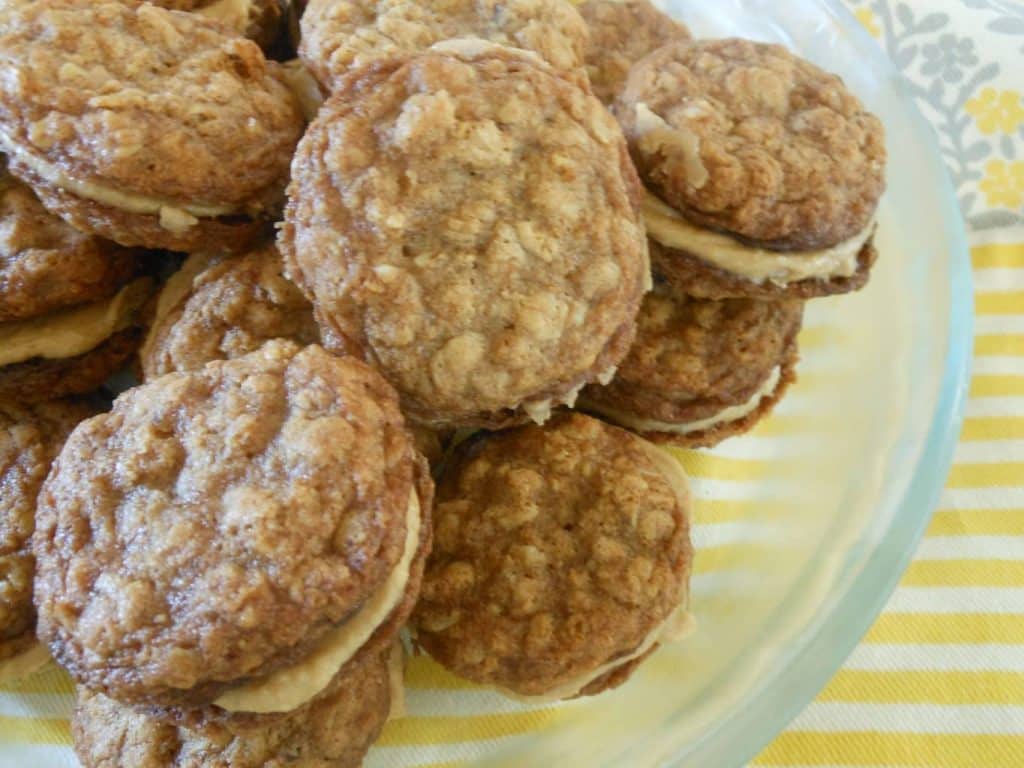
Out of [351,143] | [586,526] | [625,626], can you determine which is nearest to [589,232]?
[351,143]

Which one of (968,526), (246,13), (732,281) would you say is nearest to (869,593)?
(732,281)

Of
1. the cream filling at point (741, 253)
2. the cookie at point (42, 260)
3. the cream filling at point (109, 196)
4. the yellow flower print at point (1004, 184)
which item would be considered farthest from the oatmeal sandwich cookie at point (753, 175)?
the yellow flower print at point (1004, 184)

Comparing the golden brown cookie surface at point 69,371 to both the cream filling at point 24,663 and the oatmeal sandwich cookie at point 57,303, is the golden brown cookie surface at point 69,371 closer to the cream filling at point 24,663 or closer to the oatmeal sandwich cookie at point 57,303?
the oatmeal sandwich cookie at point 57,303

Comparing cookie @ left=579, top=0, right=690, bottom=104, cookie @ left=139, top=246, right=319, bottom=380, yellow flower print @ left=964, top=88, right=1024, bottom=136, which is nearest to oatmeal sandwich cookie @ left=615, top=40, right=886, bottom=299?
cookie @ left=579, top=0, right=690, bottom=104

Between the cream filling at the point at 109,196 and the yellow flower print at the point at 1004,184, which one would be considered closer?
the cream filling at the point at 109,196

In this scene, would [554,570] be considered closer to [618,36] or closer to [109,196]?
[109,196]

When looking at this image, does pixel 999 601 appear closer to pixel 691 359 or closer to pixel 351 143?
pixel 691 359

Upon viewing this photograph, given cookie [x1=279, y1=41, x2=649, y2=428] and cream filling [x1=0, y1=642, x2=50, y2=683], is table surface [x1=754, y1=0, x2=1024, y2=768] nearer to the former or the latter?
cookie [x1=279, y1=41, x2=649, y2=428]
